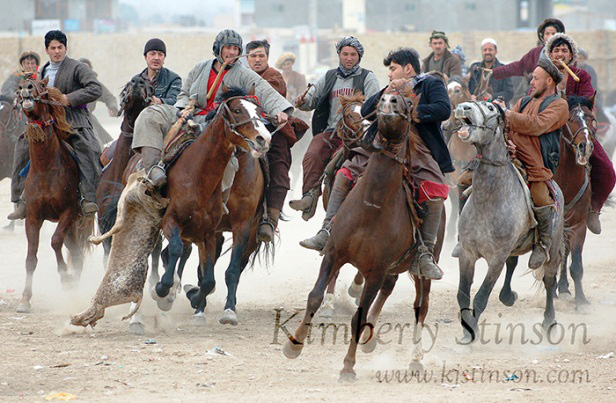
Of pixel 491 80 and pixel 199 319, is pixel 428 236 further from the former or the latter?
pixel 491 80

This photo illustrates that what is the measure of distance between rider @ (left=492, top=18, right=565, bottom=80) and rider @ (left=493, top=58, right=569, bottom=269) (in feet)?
7.66

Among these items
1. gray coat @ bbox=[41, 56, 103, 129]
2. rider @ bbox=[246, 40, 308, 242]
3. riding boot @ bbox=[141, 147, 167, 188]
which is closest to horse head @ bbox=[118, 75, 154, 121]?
riding boot @ bbox=[141, 147, 167, 188]

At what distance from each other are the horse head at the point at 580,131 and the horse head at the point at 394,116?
11.9ft

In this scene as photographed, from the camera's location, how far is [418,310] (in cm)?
841

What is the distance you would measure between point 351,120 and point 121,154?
8.58 ft

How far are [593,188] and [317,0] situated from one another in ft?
225

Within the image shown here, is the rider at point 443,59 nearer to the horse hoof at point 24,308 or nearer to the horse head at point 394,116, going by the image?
the horse hoof at point 24,308

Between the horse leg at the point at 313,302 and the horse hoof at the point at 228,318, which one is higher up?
the horse leg at the point at 313,302

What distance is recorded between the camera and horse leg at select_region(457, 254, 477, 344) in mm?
8826

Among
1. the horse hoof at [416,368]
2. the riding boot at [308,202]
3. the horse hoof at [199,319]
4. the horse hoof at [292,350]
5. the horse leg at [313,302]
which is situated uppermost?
the riding boot at [308,202]

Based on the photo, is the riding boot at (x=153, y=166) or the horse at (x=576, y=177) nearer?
the riding boot at (x=153, y=166)

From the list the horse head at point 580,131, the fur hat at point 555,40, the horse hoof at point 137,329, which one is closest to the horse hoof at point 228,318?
the horse hoof at point 137,329

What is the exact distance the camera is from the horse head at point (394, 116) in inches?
279

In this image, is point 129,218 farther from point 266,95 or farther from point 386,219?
point 386,219
